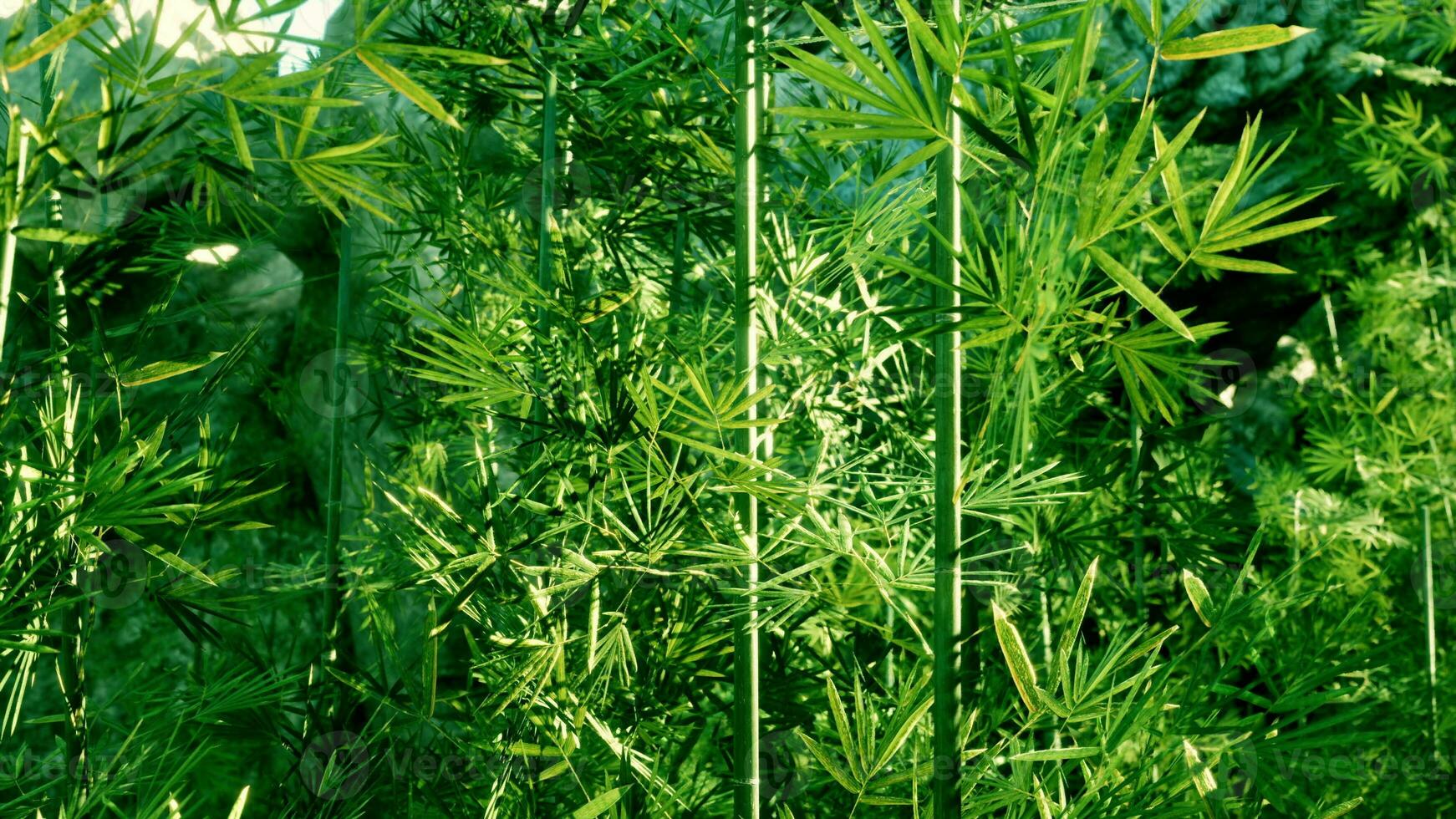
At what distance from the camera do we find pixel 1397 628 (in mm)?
2215

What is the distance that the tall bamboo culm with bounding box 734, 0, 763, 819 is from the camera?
88cm

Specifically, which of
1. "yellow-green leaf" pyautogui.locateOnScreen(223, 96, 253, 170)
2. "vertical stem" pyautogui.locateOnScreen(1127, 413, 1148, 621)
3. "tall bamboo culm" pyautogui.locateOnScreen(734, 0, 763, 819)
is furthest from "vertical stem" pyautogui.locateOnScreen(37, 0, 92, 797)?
"vertical stem" pyautogui.locateOnScreen(1127, 413, 1148, 621)

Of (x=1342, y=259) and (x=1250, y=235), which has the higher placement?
(x=1250, y=235)

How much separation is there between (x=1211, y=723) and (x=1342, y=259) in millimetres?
2884

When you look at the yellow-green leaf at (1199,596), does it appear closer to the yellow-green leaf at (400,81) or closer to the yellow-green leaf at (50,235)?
the yellow-green leaf at (400,81)

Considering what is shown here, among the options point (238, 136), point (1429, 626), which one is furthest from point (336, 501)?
point (1429, 626)

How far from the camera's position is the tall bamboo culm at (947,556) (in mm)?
721

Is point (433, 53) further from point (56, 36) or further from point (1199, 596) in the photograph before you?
point (1199, 596)

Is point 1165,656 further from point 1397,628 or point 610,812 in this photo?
point 610,812

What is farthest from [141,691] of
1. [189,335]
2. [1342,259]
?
[1342,259]

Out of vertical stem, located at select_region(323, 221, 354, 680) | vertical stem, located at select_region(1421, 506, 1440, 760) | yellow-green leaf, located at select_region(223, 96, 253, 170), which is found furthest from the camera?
vertical stem, located at select_region(1421, 506, 1440, 760)

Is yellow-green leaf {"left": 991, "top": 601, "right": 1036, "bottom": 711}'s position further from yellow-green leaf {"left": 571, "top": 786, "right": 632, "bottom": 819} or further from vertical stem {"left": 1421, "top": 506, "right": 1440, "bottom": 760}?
vertical stem {"left": 1421, "top": 506, "right": 1440, "bottom": 760}

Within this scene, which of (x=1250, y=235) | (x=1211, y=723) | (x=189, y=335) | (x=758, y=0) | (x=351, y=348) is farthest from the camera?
(x=189, y=335)

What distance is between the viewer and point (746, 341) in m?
0.94
